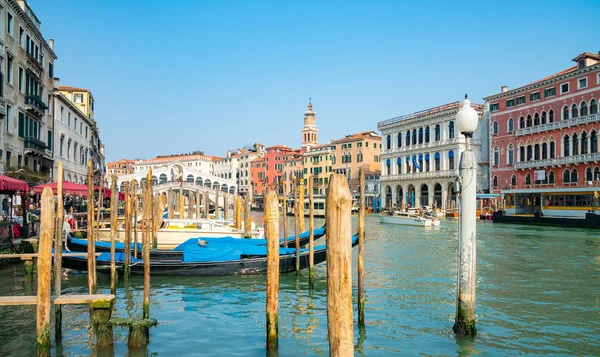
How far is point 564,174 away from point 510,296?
81.4ft

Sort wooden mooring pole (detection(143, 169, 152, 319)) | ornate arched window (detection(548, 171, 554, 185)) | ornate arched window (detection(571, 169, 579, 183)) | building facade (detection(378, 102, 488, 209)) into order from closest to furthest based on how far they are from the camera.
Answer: wooden mooring pole (detection(143, 169, 152, 319))
ornate arched window (detection(571, 169, 579, 183))
ornate arched window (detection(548, 171, 554, 185))
building facade (detection(378, 102, 488, 209))

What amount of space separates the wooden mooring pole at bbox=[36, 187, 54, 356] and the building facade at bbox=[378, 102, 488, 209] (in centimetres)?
3468

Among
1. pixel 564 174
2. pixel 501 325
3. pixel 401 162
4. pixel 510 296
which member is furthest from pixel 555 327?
pixel 401 162

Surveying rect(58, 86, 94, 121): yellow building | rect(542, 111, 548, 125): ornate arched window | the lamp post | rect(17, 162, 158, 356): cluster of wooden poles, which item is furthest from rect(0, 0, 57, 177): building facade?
rect(542, 111, 548, 125): ornate arched window

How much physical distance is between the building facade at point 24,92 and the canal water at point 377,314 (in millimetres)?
7121

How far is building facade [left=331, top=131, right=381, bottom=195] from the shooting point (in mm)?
52125

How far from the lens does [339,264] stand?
3.64 meters

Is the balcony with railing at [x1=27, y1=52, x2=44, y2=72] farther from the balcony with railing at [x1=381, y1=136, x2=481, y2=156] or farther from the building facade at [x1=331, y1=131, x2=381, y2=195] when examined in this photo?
the building facade at [x1=331, y1=131, x2=381, y2=195]

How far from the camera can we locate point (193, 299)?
920cm

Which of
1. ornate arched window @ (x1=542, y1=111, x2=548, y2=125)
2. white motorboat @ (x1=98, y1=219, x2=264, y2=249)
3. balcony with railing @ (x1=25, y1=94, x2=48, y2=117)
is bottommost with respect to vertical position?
white motorboat @ (x1=98, y1=219, x2=264, y2=249)

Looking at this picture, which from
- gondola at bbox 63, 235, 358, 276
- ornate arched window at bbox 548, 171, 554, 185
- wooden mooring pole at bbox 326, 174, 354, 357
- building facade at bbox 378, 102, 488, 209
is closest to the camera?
wooden mooring pole at bbox 326, 174, 354, 357

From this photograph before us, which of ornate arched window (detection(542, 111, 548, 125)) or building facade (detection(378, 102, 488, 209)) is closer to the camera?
ornate arched window (detection(542, 111, 548, 125))

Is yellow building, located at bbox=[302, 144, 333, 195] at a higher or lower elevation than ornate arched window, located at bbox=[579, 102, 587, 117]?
lower

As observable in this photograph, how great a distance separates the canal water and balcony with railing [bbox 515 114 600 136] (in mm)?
17780
